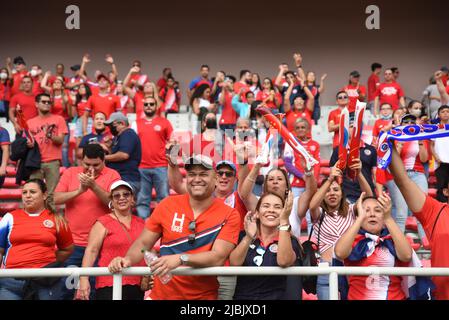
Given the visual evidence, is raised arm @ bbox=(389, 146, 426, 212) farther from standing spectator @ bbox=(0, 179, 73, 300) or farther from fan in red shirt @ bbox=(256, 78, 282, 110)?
fan in red shirt @ bbox=(256, 78, 282, 110)

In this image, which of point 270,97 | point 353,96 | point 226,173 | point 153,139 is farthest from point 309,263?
point 270,97

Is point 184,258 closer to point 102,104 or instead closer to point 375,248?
point 375,248

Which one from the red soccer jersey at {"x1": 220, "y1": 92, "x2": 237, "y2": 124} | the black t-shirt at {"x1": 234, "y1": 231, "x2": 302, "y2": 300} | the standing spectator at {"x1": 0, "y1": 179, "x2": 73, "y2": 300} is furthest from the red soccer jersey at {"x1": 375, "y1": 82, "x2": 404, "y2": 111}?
the black t-shirt at {"x1": 234, "y1": 231, "x2": 302, "y2": 300}

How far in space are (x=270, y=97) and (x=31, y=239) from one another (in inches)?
307

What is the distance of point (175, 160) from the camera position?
530 centimetres

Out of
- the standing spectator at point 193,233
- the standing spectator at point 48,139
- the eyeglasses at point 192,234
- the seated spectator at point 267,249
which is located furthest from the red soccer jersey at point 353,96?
the standing spectator at point 48,139

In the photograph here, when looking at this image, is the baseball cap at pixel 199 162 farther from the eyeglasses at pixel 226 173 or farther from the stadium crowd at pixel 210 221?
the eyeglasses at pixel 226 173

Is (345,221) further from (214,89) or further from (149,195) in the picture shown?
(214,89)

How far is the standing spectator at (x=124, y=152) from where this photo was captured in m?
7.70

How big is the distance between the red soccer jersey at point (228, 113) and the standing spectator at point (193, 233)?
7103 millimetres

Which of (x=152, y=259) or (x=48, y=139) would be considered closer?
(x=152, y=259)

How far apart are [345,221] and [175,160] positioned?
150cm

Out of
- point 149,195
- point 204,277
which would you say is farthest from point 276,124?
point 149,195

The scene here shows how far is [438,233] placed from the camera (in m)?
4.55
